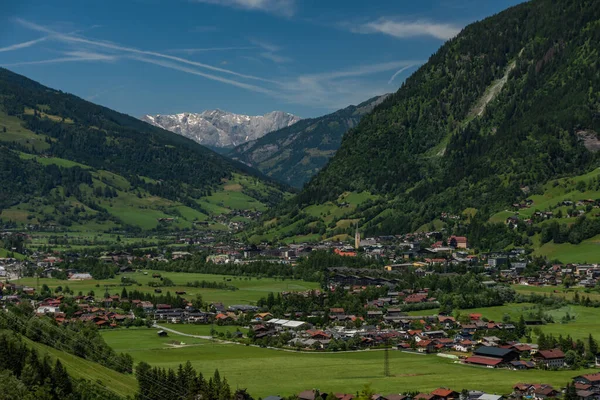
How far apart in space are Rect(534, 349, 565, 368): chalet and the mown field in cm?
5051

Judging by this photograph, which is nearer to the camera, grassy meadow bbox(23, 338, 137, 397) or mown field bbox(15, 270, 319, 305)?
grassy meadow bbox(23, 338, 137, 397)

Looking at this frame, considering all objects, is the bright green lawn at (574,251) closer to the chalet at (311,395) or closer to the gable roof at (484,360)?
the gable roof at (484,360)

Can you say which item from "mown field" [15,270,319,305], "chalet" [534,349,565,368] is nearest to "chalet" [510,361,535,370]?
"chalet" [534,349,565,368]

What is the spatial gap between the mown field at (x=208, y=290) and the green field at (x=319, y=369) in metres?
34.7

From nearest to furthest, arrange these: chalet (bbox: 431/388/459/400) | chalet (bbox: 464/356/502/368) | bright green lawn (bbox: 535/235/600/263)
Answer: chalet (bbox: 431/388/459/400)
chalet (bbox: 464/356/502/368)
bright green lawn (bbox: 535/235/600/263)

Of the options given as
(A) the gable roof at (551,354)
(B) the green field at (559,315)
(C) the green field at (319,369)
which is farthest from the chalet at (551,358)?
(B) the green field at (559,315)

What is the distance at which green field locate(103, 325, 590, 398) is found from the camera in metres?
73.9

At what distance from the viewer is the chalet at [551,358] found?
8369cm

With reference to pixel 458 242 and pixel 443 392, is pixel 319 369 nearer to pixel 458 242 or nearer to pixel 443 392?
pixel 443 392

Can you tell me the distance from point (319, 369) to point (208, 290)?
61402 mm

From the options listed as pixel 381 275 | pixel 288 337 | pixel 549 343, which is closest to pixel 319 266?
pixel 381 275

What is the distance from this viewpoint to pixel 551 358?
276 feet

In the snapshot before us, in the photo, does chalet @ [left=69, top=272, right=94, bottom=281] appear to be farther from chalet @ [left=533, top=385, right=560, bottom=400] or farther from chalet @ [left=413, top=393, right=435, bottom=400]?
chalet @ [left=533, top=385, right=560, bottom=400]

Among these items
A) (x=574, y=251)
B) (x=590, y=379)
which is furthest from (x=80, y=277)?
(x=590, y=379)
